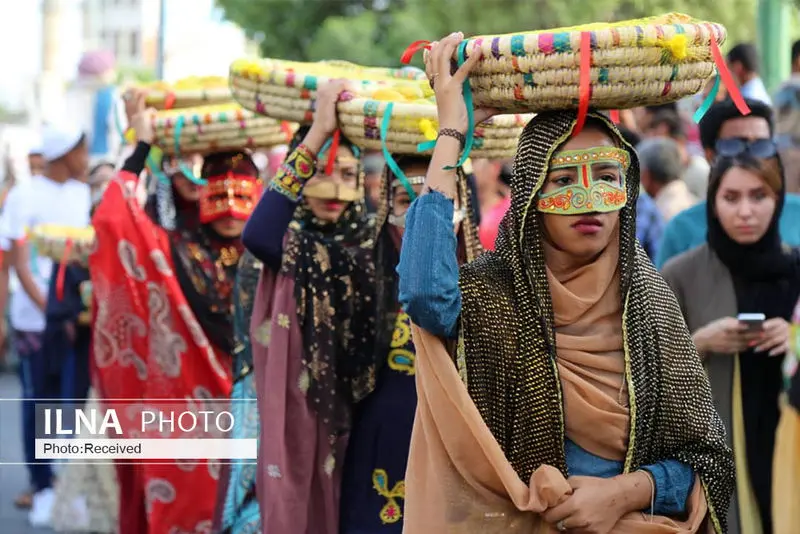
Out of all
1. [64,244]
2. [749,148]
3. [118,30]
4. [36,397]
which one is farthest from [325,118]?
[118,30]

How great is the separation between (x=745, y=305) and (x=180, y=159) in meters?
2.70

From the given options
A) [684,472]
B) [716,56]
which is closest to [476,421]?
[684,472]

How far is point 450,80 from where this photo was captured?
385cm

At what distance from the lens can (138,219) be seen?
7.12 metres

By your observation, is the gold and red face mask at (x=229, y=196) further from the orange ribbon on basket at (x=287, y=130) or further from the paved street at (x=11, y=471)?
the paved street at (x=11, y=471)

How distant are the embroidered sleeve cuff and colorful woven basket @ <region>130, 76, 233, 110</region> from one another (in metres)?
1.78

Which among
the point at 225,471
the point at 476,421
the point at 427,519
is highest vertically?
the point at 476,421

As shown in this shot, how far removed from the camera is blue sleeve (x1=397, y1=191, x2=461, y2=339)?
3725mm

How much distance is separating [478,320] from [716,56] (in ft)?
2.85

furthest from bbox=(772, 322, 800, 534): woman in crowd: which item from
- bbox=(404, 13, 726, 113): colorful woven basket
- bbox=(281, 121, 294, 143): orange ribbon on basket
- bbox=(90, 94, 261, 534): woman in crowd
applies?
bbox=(90, 94, 261, 534): woman in crowd

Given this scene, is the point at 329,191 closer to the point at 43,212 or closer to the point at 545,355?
the point at 545,355

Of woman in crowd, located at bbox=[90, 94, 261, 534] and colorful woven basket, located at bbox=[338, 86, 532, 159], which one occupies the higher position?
colorful woven basket, located at bbox=[338, 86, 532, 159]

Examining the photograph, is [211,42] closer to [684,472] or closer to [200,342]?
[200,342]

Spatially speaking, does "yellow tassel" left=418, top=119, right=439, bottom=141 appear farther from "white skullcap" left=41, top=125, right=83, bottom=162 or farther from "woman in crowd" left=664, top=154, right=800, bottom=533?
"white skullcap" left=41, top=125, right=83, bottom=162
